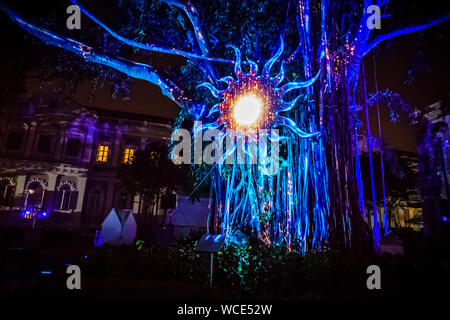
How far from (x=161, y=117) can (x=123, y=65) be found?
69.7 feet

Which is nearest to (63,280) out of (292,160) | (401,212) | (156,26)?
(292,160)

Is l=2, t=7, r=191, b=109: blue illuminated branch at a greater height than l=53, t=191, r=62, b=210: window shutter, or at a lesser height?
greater

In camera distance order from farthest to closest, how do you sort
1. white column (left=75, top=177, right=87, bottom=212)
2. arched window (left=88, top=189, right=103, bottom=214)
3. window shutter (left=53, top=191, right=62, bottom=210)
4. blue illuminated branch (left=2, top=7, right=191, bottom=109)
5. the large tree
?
arched window (left=88, top=189, right=103, bottom=214) < white column (left=75, top=177, right=87, bottom=212) < window shutter (left=53, top=191, right=62, bottom=210) < blue illuminated branch (left=2, top=7, right=191, bottom=109) < the large tree

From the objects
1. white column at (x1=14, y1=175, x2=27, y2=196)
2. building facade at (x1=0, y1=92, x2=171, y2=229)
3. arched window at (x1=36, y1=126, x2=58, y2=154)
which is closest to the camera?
white column at (x1=14, y1=175, x2=27, y2=196)

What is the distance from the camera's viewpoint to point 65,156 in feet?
80.5

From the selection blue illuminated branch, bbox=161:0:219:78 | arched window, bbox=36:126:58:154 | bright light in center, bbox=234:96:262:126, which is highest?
arched window, bbox=36:126:58:154

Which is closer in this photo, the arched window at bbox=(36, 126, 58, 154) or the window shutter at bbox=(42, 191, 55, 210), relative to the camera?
the window shutter at bbox=(42, 191, 55, 210)

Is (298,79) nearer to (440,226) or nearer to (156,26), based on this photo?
(156,26)

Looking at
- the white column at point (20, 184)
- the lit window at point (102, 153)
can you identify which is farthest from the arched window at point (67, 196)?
the lit window at point (102, 153)

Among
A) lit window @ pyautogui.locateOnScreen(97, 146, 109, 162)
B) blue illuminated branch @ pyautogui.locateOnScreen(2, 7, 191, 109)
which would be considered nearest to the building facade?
lit window @ pyautogui.locateOnScreen(97, 146, 109, 162)

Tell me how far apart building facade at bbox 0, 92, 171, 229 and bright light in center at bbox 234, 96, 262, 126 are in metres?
20.0

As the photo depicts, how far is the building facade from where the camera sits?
74.9 ft

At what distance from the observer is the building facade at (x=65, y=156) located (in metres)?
22.8

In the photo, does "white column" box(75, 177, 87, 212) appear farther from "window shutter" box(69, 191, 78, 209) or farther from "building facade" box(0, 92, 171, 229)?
"window shutter" box(69, 191, 78, 209)
